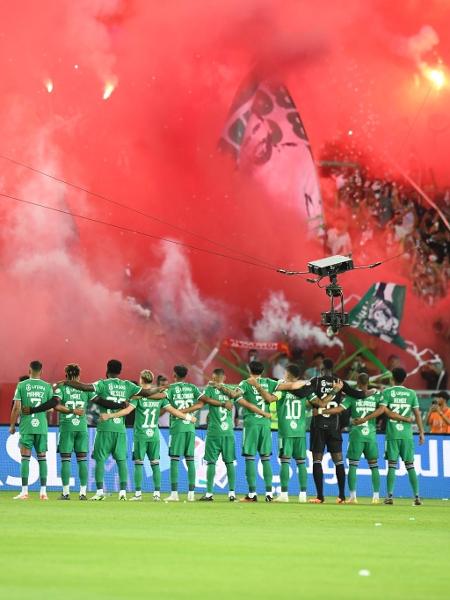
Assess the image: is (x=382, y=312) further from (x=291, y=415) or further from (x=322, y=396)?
(x=322, y=396)

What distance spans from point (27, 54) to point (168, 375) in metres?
9.28

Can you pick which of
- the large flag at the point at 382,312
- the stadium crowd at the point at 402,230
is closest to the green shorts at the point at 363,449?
the large flag at the point at 382,312

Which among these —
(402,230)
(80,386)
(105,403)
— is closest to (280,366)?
(402,230)

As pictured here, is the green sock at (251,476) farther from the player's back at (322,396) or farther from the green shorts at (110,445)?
the green shorts at (110,445)

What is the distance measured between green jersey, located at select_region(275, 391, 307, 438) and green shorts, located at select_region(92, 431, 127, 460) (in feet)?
7.11

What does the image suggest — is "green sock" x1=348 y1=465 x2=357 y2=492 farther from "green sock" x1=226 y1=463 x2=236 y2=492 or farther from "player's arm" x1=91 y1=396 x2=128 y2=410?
"player's arm" x1=91 y1=396 x2=128 y2=410

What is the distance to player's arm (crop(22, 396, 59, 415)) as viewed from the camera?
1543 centimetres

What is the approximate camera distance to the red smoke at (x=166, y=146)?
3108 cm

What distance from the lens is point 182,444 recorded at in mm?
16281

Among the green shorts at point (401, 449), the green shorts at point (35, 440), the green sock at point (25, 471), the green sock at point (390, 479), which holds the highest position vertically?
the green shorts at point (35, 440)

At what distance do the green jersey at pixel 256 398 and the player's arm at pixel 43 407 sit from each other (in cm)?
255

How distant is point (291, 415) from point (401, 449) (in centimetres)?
165

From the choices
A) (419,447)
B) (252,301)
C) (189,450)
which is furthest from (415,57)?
(189,450)

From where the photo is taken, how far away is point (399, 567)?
811 centimetres
